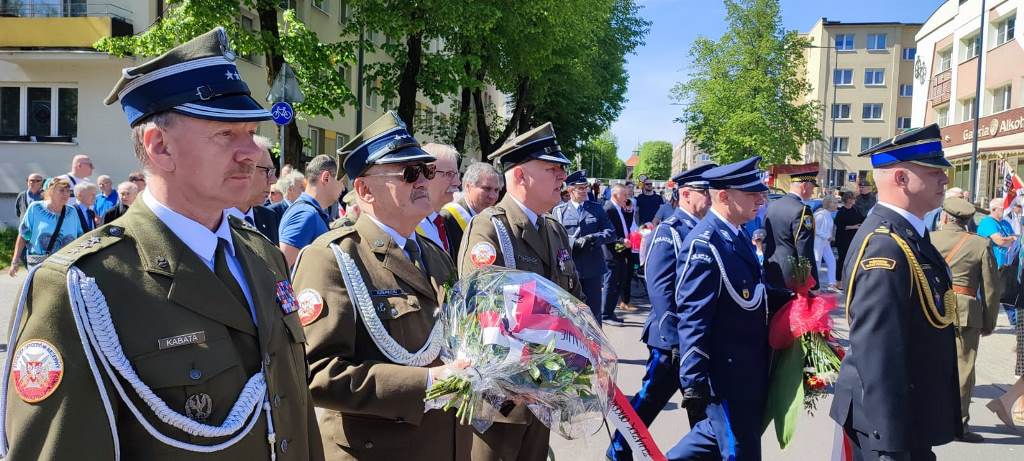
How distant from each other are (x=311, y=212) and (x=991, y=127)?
32572 mm

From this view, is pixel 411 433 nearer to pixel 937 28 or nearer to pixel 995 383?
pixel 995 383

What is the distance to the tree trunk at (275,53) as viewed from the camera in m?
15.8

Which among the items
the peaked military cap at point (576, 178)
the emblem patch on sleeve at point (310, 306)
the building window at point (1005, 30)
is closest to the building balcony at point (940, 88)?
the building window at point (1005, 30)

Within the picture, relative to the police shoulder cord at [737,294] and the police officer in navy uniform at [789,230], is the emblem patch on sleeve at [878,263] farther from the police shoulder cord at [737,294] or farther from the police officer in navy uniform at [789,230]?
the police officer in navy uniform at [789,230]

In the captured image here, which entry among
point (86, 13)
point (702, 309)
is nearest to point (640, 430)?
point (702, 309)

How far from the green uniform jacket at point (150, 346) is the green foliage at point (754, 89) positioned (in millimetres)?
41102

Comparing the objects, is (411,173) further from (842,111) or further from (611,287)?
(842,111)

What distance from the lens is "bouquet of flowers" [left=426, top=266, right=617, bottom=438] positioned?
2311mm

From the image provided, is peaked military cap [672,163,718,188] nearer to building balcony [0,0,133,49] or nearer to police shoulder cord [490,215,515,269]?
police shoulder cord [490,215,515,269]

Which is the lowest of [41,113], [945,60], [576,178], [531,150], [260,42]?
[531,150]

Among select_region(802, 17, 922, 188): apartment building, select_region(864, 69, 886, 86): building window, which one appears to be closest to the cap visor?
select_region(802, 17, 922, 188): apartment building

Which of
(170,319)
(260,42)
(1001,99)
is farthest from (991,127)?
(170,319)

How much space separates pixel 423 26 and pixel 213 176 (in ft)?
55.9

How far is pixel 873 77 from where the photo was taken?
6444cm
